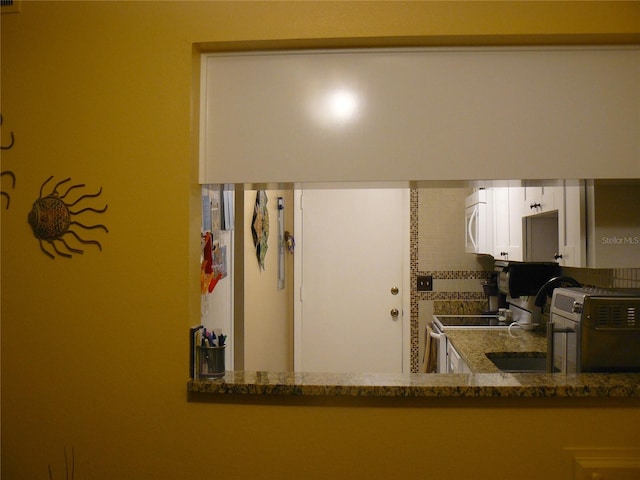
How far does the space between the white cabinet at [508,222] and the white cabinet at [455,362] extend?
26.6 inches

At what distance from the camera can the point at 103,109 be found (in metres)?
1.67

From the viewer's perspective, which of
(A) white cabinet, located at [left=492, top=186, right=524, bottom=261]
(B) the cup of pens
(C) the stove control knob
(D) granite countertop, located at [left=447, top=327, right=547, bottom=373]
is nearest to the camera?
(B) the cup of pens

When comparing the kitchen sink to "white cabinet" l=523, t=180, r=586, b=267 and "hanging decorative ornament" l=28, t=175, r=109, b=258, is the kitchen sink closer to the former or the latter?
"white cabinet" l=523, t=180, r=586, b=267

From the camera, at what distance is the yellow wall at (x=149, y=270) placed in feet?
5.23

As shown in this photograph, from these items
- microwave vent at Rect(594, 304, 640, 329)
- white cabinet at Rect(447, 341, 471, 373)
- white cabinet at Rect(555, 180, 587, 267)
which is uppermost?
white cabinet at Rect(555, 180, 587, 267)

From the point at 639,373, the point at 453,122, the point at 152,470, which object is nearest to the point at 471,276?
the point at 639,373

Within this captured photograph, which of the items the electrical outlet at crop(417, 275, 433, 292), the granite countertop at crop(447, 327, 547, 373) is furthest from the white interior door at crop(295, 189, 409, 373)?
the granite countertop at crop(447, 327, 547, 373)

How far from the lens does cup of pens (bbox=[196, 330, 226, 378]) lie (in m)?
1.66

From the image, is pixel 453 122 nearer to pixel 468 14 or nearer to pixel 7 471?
pixel 468 14

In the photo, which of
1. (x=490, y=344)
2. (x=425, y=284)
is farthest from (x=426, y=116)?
(x=425, y=284)

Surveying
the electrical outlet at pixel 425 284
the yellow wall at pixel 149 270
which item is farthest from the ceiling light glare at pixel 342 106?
the electrical outlet at pixel 425 284

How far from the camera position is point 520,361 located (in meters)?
2.92

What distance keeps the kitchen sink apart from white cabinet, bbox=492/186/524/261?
0.56m

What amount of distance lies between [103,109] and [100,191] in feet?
0.85
